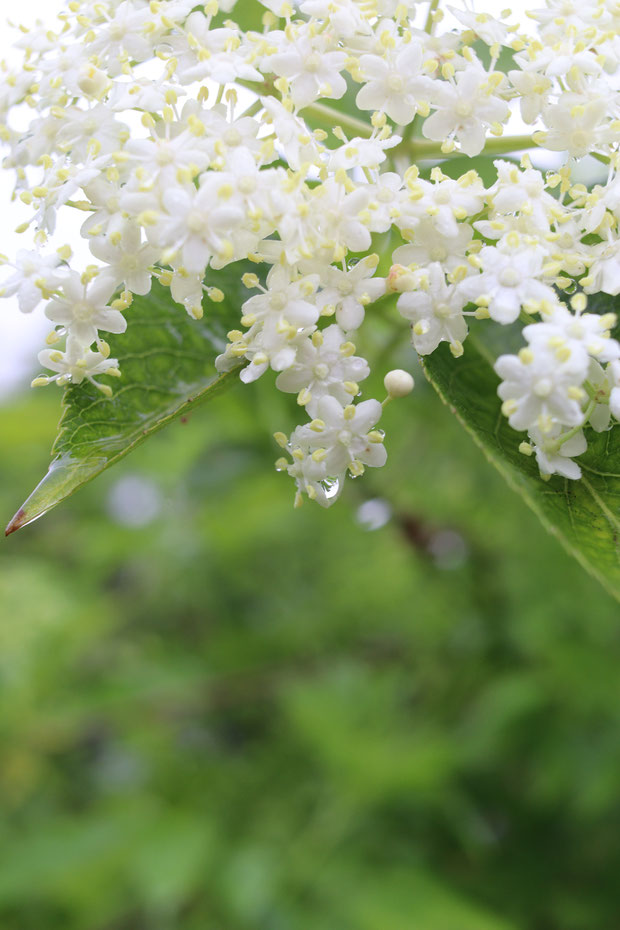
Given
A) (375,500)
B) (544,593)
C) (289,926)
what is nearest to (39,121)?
(375,500)

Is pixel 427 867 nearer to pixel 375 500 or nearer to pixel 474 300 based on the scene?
pixel 375 500

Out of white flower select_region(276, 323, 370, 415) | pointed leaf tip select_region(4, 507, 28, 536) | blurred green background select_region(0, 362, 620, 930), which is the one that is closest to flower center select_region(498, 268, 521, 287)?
white flower select_region(276, 323, 370, 415)

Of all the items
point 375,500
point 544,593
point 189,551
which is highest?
point 375,500

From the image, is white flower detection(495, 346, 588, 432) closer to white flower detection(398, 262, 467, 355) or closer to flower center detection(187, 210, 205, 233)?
white flower detection(398, 262, 467, 355)

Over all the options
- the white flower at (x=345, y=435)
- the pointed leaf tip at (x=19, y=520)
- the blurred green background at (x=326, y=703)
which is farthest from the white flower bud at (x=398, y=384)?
the blurred green background at (x=326, y=703)

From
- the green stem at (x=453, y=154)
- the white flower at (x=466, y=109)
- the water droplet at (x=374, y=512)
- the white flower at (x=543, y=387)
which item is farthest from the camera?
the water droplet at (x=374, y=512)

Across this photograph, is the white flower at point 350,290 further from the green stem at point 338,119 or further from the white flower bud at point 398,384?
the green stem at point 338,119
